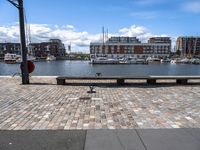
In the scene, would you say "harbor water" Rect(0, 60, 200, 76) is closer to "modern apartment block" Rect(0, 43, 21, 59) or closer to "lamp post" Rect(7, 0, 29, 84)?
"lamp post" Rect(7, 0, 29, 84)

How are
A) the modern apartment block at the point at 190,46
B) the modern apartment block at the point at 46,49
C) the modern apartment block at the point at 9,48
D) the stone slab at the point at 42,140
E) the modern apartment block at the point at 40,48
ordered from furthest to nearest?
1. the modern apartment block at the point at 46,49
2. the modern apartment block at the point at 40,48
3. the modern apartment block at the point at 9,48
4. the modern apartment block at the point at 190,46
5. the stone slab at the point at 42,140

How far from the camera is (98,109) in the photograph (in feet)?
27.3

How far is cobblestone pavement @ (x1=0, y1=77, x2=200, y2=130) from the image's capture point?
22.0 ft

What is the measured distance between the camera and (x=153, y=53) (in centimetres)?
15362

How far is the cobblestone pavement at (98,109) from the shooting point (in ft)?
22.0

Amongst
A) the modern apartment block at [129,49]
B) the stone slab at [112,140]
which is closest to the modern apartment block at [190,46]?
the modern apartment block at [129,49]

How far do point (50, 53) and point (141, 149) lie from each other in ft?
575

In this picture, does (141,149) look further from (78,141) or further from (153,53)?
(153,53)

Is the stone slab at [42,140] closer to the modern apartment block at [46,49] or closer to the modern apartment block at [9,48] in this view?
the modern apartment block at [46,49]

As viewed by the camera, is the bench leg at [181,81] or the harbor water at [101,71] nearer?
the bench leg at [181,81]

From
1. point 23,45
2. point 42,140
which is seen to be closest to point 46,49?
point 23,45

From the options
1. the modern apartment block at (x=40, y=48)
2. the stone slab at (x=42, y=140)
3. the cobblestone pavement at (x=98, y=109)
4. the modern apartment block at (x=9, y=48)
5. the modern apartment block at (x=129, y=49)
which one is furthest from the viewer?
the modern apartment block at (x=40, y=48)

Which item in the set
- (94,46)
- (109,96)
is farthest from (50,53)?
(109,96)

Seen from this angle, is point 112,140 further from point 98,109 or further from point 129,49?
point 129,49
